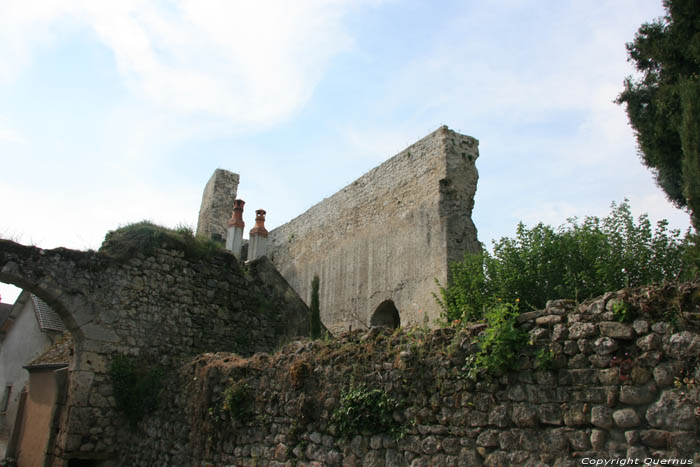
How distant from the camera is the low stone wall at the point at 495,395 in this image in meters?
3.77

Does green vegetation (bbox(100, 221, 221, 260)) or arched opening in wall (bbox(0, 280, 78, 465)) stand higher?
green vegetation (bbox(100, 221, 221, 260))

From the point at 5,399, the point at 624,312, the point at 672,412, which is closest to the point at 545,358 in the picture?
the point at 624,312

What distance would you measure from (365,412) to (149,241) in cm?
631

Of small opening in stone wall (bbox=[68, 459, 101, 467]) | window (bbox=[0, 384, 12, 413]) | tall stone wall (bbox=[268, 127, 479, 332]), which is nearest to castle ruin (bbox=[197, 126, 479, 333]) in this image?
tall stone wall (bbox=[268, 127, 479, 332])

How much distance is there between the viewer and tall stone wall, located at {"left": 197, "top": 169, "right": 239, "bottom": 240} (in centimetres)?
2184

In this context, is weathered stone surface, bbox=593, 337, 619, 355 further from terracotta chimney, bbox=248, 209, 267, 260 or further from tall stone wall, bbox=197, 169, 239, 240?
tall stone wall, bbox=197, 169, 239, 240

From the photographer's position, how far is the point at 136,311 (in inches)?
385

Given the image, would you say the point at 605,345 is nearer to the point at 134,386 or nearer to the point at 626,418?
the point at 626,418

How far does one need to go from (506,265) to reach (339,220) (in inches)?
298

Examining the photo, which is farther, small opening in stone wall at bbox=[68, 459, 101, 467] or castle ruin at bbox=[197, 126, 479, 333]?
castle ruin at bbox=[197, 126, 479, 333]

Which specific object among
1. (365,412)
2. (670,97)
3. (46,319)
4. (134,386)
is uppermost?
(670,97)

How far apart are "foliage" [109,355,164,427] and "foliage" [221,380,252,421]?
2.39 metres

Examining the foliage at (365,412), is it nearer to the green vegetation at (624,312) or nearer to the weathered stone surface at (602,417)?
the weathered stone surface at (602,417)

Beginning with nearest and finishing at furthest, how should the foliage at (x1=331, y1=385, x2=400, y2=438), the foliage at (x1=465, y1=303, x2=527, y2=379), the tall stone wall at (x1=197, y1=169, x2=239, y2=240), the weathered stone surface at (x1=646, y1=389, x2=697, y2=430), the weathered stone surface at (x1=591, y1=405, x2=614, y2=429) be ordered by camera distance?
1. the weathered stone surface at (x1=646, y1=389, x2=697, y2=430)
2. the weathered stone surface at (x1=591, y1=405, x2=614, y2=429)
3. the foliage at (x1=465, y1=303, x2=527, y2=379)
4. the foliage at (x1=331, y1=385, x2=400, y2=438)
5. the tall stone wall at (x1=197, y1=169, x2=239, y2=240)
